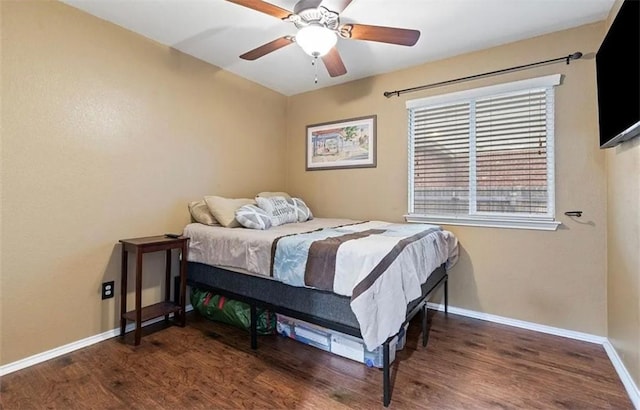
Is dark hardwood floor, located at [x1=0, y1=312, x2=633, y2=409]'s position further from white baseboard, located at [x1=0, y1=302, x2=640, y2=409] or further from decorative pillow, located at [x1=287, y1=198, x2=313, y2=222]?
decorative pillow, located at [x1=287, y1=198, x2=313, y2=222]

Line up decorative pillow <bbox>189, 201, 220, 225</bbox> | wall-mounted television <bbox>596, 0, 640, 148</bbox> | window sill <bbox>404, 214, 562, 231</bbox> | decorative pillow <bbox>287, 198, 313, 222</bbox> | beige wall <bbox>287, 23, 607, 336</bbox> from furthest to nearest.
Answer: decorative pillow <bbox>287, 198, 313, 222</bbox> < decorative pillow <bbox>189, 201, 220, 225</bbox> < window sill <bbox>404, 214, 562, 231</bbox> < beige wall <bbox>287, 23, 607, 336</bbox> < wall-mounted television <bbox>596, 0, 640, 148</bbox>

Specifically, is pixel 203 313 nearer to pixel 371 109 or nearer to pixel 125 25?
pixel 125 25

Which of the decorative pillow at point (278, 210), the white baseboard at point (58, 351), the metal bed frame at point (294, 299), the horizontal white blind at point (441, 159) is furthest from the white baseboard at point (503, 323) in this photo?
the decorative pillow at point (278, 210)

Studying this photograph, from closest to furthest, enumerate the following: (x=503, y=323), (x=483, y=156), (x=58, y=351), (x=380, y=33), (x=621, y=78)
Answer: (x=621, y=78) → (x=380, y=33) → (x=58, y=351) → (x=503, y=323) → (x=483, y=156)

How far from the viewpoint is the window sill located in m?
2.46

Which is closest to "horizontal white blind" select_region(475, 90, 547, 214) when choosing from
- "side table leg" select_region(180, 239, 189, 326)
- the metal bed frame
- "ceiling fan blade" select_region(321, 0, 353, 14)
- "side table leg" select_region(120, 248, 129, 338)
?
the metal bed frame

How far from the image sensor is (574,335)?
2.38 m

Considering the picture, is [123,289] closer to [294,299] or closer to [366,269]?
[294,299]

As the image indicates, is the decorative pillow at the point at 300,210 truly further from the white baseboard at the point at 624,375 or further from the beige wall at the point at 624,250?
the white baseboard at the point at 624,375

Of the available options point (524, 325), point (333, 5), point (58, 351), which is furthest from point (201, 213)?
point (524, 325)

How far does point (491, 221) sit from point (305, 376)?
6.67 feet

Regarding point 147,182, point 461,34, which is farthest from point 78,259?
point 461,34

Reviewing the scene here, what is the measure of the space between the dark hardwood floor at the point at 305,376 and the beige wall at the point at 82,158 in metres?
0.41

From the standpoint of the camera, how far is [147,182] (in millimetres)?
2584
